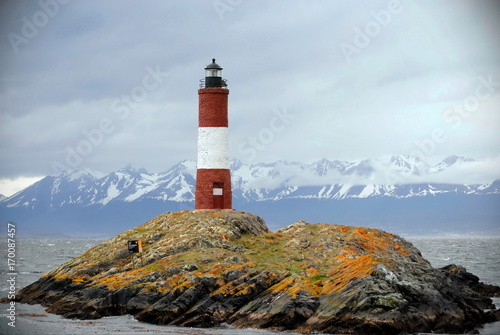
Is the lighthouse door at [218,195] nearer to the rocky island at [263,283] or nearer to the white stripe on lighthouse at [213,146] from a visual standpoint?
the white stripe on lighthouse at [213,146]

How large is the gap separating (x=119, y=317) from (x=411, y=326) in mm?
17556

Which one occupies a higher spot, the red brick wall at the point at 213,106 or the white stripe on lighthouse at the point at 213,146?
the red brick wall at the point at 213,106

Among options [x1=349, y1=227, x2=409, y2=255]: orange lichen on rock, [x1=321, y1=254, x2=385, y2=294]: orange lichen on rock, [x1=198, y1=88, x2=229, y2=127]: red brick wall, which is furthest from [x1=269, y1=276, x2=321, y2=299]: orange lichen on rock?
[x1=198, y1=88, x2=229, y2=127]: red brick wall

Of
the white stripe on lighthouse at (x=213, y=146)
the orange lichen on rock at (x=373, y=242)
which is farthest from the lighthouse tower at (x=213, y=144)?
the orange lichen on rock at (x=373, y=242)

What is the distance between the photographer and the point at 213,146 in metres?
65.2

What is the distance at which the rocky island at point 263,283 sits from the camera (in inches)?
1751

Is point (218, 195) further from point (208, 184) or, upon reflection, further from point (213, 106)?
point (213, 106)

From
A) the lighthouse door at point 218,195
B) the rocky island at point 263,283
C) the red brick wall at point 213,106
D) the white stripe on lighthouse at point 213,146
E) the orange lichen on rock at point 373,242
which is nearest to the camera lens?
the rocky island at point 263,283

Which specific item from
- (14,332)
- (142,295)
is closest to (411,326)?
(142,295)

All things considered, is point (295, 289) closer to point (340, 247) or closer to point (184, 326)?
point (184, 326)

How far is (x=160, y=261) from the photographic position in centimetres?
5378

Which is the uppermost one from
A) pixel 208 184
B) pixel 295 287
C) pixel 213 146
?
pixel 213 146

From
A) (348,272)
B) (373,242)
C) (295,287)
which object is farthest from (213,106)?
(295,287)

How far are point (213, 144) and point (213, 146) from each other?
0.54 ft
